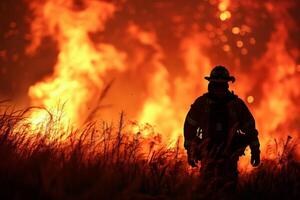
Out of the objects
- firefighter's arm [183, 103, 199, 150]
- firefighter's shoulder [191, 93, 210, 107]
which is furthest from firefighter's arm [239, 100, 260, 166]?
firefighter's arm [183, 103, 199, 150]

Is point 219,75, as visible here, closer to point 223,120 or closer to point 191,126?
point 223,120

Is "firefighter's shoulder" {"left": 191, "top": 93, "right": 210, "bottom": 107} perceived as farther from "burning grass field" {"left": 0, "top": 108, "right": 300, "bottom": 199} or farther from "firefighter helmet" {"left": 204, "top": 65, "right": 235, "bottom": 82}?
"burning grass field" {"left": 0, "top": 108, "right": 300, "bottom": 199}

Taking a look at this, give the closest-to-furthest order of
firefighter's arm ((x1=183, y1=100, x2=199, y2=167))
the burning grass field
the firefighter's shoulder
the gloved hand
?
1. the burning grass field
2. the gloved hand
3. the firefighter's shoulder
4. firefighter's arm ((x1=183, y1=100, x2=199, y2=167))

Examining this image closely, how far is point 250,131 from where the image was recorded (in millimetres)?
7566

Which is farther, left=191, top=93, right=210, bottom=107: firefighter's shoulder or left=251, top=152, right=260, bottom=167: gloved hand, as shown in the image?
left=191, top=93, right=210, bottom=107: firefighter's shoulder

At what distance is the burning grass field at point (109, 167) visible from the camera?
13.1 feet

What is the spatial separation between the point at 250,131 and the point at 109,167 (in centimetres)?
328

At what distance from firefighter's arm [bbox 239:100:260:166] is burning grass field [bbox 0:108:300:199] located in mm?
232

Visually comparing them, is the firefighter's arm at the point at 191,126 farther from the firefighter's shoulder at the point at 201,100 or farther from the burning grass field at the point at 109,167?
the burning grass field at the point at 109,167

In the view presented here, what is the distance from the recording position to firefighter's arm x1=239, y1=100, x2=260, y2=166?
7473 millimetres

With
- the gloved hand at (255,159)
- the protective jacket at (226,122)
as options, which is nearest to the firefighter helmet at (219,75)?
the protective jacket at (226,122)

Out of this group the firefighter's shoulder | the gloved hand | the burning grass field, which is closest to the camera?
the burning grass field

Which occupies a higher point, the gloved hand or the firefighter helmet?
the firefighter helmet

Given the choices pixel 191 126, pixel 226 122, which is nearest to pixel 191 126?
pixel 191 126
